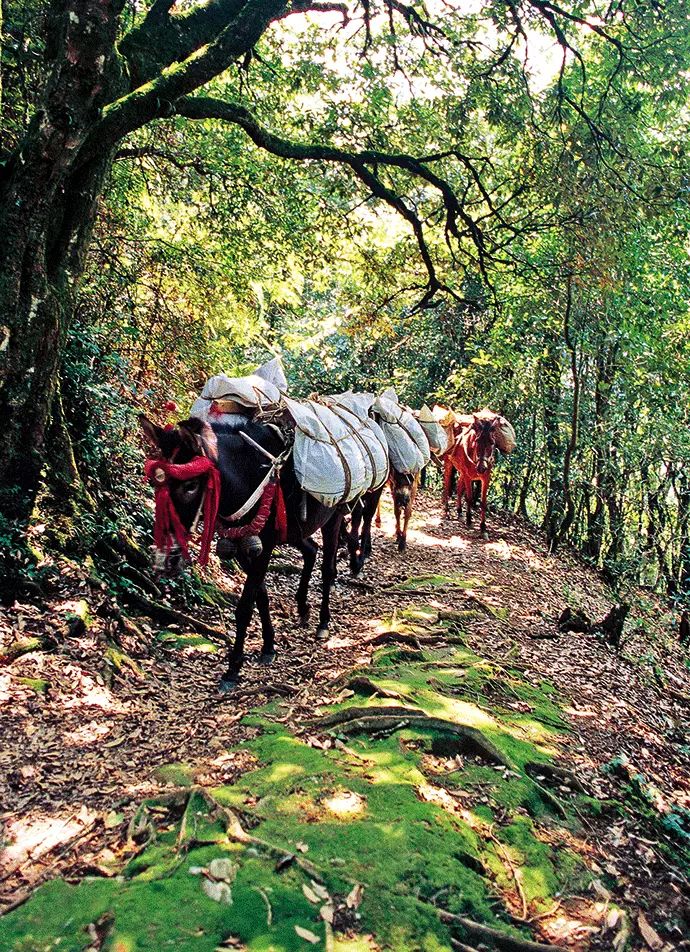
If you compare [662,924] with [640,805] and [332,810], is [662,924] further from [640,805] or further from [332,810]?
[332,810]

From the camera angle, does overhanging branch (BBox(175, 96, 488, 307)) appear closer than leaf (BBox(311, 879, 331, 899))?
No

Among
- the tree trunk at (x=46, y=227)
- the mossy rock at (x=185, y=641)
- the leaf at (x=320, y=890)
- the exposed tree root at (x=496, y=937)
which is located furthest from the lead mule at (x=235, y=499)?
the exposed tree root at (x=496, y=937)

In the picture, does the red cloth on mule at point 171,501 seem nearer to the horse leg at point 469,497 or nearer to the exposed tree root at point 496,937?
the exposed tree root at point 496,937

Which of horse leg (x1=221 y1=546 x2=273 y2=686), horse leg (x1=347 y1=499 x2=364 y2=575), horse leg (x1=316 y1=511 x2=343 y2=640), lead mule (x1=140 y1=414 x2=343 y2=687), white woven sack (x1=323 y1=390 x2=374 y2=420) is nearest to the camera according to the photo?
lead mule (x1=140 y1=414 x2=343 y2=687)

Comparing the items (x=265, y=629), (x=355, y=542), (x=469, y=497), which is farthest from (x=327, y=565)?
(x=469, y=497)

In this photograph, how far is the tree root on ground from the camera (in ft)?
14.2

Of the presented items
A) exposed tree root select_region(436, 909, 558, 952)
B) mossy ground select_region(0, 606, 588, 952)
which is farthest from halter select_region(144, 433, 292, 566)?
exposed tree root select_region(436, 909, 558, 952)

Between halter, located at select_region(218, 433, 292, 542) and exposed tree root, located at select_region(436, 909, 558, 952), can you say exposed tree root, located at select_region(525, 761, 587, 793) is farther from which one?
halter, located at select_region(218, 433, 292, 542)

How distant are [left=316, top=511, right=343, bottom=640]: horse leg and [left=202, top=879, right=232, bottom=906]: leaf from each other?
173 inches

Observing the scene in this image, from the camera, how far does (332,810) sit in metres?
3.48

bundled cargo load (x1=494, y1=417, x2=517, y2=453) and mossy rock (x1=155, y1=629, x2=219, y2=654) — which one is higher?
bundled cargo load (x1=494, y1=417, x2=517, y2=453)

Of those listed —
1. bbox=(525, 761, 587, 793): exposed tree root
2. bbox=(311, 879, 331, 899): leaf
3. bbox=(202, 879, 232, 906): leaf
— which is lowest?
bbox=(525, 761, 587, 793): exposed tree root

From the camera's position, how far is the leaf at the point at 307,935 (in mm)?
2439

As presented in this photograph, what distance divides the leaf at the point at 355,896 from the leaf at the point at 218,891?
496 mm
